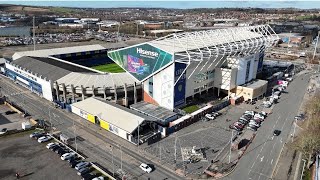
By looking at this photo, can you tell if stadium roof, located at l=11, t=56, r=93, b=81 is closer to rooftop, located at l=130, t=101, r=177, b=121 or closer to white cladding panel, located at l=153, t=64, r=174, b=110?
rooftop, located at l=130, t=101, r=177, b=121

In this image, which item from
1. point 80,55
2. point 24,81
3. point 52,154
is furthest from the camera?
point 80,55

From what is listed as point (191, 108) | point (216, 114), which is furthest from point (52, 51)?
point (216, 114)

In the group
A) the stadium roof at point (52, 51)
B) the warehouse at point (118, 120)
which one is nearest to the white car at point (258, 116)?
the warehouse at point (118, 120)

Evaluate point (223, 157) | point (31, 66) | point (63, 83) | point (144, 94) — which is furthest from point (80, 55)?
point (223, 157)

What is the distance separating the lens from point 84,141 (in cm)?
5797

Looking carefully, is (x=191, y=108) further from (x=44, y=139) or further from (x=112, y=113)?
(x=44, y=139)

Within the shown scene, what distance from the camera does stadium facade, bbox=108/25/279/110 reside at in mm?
70125

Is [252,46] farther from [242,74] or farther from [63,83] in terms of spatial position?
[63,83]

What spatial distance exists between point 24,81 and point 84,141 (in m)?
46.3

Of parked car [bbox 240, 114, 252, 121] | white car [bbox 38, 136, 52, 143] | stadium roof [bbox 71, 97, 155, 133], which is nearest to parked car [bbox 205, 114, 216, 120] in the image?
parked car [bbox 240, 114, 252, 121]

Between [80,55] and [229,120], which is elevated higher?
[80,55]

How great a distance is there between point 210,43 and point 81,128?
144ft

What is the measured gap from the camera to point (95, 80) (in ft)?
254

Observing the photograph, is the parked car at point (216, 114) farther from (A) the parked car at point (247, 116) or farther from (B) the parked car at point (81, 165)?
(B) the parked car at point (81, 165)
